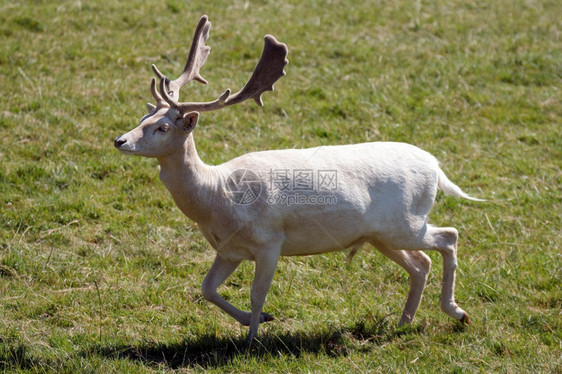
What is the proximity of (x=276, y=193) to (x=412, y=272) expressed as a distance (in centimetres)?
142

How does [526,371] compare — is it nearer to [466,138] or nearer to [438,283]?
[438,283]

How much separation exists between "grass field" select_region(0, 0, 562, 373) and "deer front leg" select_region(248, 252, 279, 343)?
0.17m

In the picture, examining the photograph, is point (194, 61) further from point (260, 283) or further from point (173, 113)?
point (260, 283)

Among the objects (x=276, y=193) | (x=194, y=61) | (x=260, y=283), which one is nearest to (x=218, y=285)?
(x=260, y=283)

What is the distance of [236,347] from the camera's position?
5453 mm

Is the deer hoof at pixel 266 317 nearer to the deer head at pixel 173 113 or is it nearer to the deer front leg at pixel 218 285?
the deer front leg at pixel 218 285

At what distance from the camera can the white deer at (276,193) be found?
211 inches

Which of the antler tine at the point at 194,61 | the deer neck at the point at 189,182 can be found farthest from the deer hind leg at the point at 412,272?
the antler tine at the point at 194,61

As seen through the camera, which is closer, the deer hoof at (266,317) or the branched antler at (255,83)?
the branched antler at (255,83)

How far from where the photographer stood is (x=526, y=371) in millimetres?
5086

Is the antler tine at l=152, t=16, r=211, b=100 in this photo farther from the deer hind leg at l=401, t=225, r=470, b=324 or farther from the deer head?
the deer hind leg at l=401, t=225, r=470, b=324

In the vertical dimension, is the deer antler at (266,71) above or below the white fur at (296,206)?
above

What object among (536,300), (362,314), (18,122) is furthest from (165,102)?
(18,122)

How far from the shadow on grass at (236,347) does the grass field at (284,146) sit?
0.7 inches
